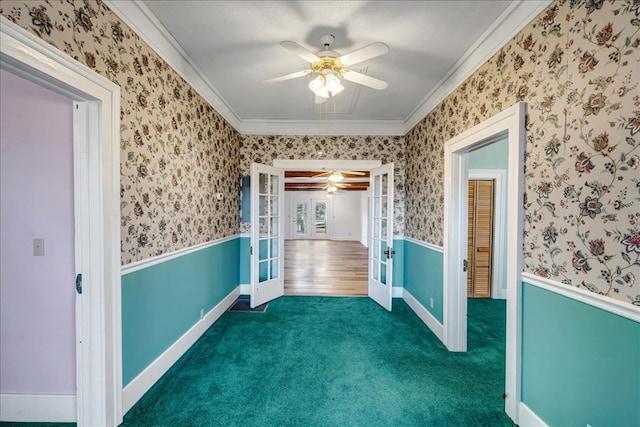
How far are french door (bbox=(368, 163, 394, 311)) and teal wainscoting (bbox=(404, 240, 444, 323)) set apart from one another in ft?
1.18

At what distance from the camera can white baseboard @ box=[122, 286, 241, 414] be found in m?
1.94

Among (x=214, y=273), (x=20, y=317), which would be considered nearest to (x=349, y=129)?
(x=214, y=273)

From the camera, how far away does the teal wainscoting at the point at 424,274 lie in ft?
10.3

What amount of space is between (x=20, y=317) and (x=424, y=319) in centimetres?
376

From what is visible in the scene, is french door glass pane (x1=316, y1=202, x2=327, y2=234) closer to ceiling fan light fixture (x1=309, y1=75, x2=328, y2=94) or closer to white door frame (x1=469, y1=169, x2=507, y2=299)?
white door frame (x1=469, y1=169, x2=507, y2=299)

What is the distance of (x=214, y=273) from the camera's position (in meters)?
3.50

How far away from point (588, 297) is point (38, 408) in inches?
132

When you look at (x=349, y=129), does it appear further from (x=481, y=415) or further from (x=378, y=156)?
(x=481, y=415)

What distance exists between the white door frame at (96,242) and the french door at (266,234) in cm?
217

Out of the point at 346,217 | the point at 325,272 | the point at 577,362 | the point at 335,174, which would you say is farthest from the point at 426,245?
the point at 346,217

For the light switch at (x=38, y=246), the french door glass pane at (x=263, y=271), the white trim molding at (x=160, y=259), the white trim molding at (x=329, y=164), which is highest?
the white trim molding at (x=329, y=164)

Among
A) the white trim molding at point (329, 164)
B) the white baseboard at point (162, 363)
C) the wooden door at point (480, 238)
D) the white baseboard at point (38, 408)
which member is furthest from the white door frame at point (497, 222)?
the white baseboard at point (38, 408)

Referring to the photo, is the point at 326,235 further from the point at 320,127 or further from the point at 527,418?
the point at 527,418

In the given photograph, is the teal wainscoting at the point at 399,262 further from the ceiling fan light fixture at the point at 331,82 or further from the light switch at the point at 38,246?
the light switch at the point at 38,246
